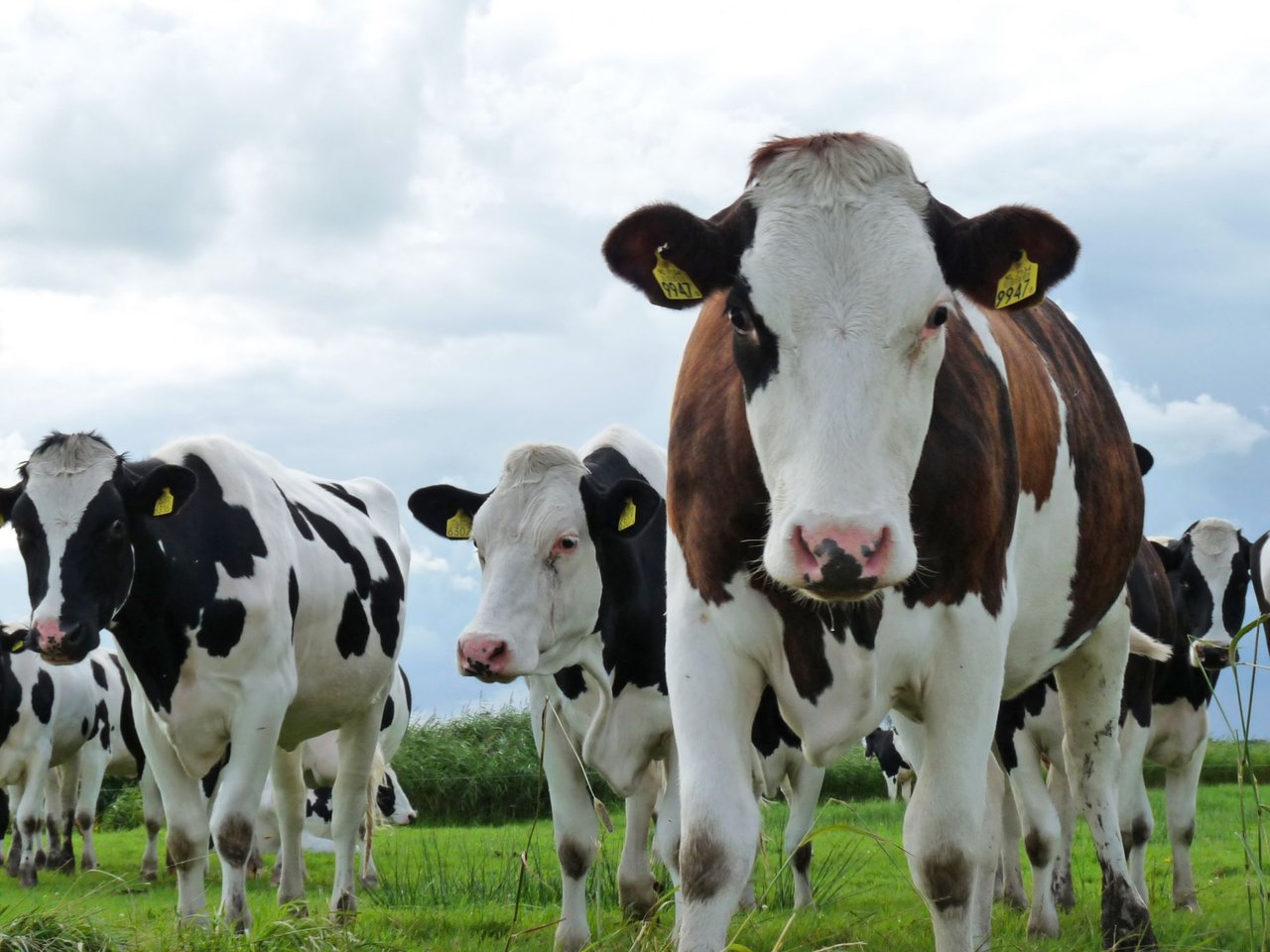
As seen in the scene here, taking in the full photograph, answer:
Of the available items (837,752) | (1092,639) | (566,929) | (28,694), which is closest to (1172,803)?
(1092,639)

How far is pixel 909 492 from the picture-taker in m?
4.12

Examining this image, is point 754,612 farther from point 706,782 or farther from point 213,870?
point 213,870

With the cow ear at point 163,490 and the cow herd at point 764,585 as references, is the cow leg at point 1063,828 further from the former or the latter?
the cow ear at point 163,490

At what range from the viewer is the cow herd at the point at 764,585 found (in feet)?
12.9

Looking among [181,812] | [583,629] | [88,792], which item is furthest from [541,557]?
[88,792]

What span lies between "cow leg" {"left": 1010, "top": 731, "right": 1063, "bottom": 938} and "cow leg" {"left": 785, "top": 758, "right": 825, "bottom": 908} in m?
1.02

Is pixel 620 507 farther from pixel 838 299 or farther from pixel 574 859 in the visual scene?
pixel 838 299

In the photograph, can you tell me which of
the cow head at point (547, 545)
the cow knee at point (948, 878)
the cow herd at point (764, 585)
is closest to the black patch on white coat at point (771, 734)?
the cow herd at point (764, 585)

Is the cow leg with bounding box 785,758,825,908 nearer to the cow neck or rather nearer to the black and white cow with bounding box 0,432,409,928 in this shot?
the cow neck

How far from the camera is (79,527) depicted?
792 centimetres

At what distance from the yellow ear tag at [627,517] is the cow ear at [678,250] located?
293cm

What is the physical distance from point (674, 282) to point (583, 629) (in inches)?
125

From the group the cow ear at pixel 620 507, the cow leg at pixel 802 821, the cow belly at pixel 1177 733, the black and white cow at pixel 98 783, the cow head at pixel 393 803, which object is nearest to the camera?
the cow ear at pixel 620 507

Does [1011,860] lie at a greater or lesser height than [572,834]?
Result: lesser
